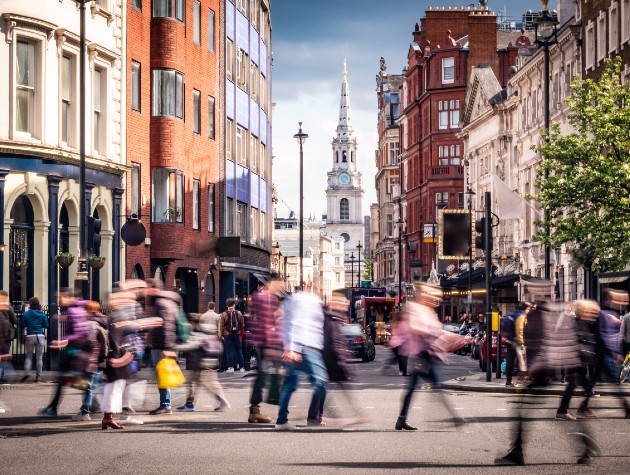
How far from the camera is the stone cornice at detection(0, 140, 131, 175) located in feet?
104

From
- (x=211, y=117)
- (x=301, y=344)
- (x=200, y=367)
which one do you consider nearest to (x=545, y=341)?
(x=301, y=344)

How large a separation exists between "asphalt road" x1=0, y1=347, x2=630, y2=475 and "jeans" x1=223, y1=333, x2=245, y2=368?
1115cm

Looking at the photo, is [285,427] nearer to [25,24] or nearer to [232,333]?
[232,333]

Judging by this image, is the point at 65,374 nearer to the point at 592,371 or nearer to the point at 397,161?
the point at 592,371

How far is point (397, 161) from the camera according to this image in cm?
13300

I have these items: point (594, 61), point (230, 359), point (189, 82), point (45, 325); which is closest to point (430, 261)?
point (594, 61)

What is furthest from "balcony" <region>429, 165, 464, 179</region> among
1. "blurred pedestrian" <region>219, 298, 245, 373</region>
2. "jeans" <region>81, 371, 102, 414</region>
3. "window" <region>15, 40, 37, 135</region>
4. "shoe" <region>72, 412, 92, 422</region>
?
"shoe" <region>72, 412, 92, 422</region>

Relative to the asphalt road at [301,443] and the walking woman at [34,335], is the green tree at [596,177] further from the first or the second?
the walking woman at [34,335]

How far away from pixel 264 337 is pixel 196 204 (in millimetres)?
27438

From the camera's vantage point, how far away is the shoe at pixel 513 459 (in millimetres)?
12812

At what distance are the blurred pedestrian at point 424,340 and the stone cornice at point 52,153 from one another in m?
17.7

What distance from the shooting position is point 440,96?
3999 inches

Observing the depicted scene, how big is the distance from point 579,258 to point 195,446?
23466 mm

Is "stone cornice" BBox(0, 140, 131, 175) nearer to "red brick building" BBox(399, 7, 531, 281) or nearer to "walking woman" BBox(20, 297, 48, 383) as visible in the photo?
"walking woman" BBox(20, 297, 48, 383)
